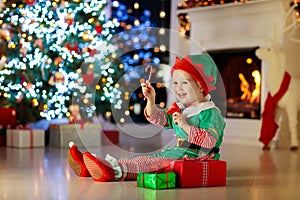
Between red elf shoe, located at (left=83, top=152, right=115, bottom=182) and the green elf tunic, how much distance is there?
27 centimetres

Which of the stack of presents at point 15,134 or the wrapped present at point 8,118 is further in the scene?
the wrapped present at point 8,118

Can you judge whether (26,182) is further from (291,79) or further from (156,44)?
(156,44)

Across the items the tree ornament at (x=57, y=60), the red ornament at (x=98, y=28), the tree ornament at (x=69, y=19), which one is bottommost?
the tree ornament at (x=57, y=60)

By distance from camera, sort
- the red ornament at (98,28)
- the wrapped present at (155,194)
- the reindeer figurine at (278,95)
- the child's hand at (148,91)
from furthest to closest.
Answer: the reindeer figurine at (278,95) < the red ornament at (98,28) < the child's hand at (148,91) < the wrapped present at (155,194)

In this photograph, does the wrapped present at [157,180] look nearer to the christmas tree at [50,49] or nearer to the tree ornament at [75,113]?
the christmas tree at [50,49]

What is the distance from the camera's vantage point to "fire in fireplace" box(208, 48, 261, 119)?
17.7 feet

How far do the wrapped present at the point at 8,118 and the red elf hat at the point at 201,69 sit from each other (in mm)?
2382

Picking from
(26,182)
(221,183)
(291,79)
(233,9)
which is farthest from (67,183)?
(233,9)

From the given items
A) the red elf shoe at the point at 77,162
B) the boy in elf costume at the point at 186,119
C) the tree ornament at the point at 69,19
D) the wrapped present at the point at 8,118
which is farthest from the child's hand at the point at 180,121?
the wrapped present at the point at 8,118

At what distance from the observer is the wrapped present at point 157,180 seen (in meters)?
2.71

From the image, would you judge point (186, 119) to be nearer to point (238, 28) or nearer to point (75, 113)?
point (75, 113)

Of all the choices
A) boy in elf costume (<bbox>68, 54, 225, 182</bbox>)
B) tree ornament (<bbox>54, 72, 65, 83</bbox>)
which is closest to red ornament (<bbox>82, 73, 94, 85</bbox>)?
tree ornament (<bbox>54, 72, 65, 83</bbox>)

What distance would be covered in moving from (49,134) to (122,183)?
215cm

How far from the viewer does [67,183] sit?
286cm
